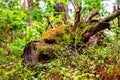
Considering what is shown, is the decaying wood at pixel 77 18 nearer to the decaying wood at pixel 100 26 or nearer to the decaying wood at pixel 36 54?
the decaying wood at pixel 100 26

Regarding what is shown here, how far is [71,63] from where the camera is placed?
20.0 ft

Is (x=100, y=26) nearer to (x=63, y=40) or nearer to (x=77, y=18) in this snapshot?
(x=77, y=18)

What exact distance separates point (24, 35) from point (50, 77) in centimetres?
407

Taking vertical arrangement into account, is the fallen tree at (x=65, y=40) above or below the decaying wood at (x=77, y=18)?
below

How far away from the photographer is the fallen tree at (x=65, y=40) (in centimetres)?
736

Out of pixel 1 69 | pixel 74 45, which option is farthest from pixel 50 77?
pixel 74 45

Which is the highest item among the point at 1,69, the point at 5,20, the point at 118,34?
the point at 5,20

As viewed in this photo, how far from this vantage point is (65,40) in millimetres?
7879

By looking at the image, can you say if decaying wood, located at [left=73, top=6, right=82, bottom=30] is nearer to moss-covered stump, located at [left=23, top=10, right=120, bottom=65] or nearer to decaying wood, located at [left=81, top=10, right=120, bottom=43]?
moss-covered stump, located at [left=23, top=10, right=120, bottom=65]

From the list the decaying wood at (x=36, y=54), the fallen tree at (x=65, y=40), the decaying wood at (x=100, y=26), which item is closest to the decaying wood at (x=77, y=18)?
the fallen tree at (x=65, y=40)

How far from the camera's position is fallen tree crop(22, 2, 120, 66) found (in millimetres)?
7359

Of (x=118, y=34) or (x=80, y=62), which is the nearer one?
(x=80, y=62)

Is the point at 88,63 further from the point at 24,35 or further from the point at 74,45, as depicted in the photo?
the point at 24,35

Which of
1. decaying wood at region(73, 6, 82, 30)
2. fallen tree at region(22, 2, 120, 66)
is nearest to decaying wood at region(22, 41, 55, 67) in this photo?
fallen tree at region(22, 2, 120, 66)
